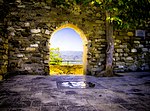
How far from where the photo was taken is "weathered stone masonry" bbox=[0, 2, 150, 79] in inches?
250

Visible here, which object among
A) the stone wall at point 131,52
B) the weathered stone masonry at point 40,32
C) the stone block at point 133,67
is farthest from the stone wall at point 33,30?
the stone block at point 133,67

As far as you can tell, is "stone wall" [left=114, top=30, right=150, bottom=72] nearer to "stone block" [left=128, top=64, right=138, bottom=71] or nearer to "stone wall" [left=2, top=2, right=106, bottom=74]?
"stone block" [left=128, top=64, right=138, bottom=71]

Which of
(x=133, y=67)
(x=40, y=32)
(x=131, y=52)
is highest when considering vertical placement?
(x=40, y=32)

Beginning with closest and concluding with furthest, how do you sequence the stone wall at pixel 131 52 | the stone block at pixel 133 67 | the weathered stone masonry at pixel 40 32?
1. the weathered stone masonry at pixel 40 32
2. the stone wall at pixel 131 52
3. the stone block at pixel 133 67

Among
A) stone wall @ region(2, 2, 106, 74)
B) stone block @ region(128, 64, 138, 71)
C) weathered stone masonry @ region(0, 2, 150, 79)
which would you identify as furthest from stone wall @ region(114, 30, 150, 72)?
stone wall @ region(2, 2, 106, 74)

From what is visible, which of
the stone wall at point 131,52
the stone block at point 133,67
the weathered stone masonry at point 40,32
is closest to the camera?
the weathered stone masonry at point 40,32

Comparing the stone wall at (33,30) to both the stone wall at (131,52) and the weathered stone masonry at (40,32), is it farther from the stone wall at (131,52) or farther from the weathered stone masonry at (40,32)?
the stone wall at (131,52)

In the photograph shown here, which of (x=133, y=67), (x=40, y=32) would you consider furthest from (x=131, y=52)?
(x=40, y=32)

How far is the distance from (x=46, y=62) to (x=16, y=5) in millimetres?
2299

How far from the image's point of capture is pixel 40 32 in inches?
256

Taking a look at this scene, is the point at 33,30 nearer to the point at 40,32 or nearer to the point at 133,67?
the point at 40,32

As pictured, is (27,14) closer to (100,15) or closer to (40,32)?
(40,32)

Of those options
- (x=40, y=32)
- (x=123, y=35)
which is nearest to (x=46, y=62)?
(x=40, y=32)

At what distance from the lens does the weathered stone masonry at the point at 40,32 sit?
6.36 m
